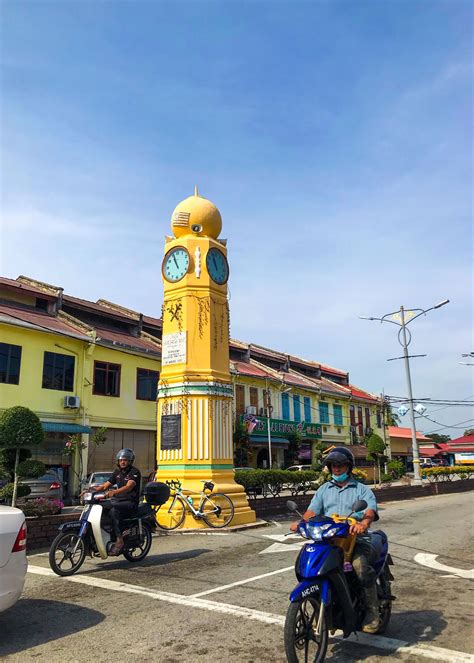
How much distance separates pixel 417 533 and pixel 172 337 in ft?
25.5

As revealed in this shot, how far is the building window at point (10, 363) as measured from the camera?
69.2 feet

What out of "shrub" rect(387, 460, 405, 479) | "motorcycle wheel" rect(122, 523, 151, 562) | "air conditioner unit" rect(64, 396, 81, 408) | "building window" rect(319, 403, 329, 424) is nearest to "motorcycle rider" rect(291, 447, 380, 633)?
"motorcycle wheel" rect(122, 523, 151, 562)

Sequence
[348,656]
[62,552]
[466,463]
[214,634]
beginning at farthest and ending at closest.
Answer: [466,463] → [62,552] → [214,634] → [348,656]

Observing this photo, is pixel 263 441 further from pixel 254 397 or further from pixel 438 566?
pixel 438 566

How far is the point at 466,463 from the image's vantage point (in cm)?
5403

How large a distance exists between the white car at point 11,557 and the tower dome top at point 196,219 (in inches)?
444

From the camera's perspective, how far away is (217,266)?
1527 centimetres

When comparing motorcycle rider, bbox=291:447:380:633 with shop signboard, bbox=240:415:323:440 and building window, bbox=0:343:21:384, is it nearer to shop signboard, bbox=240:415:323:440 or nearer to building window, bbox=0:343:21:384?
building window, bbox=0:343:21:384

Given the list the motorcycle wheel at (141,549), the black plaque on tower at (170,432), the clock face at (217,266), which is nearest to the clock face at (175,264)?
the clock face at (217,266)

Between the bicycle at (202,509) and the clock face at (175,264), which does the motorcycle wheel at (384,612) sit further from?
the clock face at (175,264)

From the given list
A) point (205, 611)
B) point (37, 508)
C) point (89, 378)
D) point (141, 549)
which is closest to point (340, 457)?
point (205, 611)

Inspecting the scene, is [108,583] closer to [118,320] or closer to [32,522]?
[32,522]

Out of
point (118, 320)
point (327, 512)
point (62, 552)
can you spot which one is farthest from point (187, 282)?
point (118, 320)

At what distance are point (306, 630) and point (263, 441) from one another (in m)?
29.4
